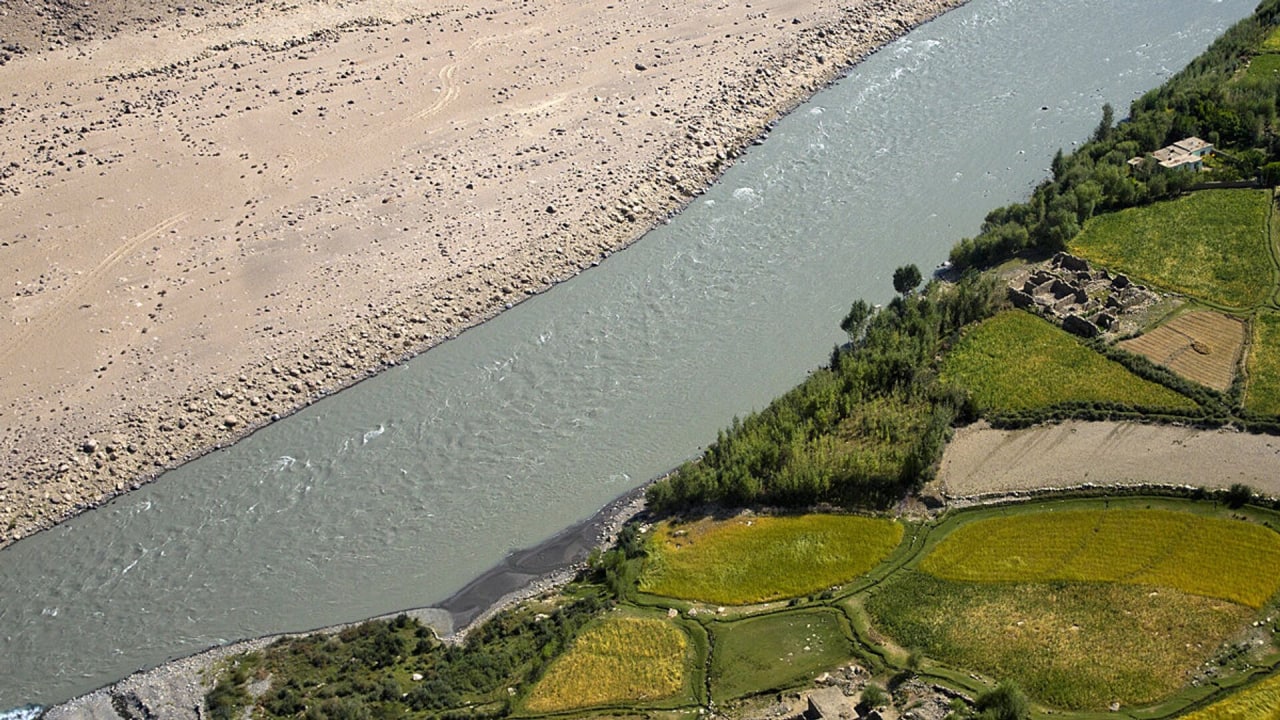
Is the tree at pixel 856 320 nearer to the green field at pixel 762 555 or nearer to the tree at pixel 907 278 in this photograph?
the tree at pixel 907 278

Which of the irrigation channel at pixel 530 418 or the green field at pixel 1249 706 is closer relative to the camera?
the green field at pixel 1249 706

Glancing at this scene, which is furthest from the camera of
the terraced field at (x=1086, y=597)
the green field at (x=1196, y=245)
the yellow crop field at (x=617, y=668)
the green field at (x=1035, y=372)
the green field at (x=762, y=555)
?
the green field at (x=1196, y=245)

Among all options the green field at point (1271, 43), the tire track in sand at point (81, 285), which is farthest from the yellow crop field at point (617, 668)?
the green field at point (1271, 43)

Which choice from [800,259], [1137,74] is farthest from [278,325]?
[1137,74]

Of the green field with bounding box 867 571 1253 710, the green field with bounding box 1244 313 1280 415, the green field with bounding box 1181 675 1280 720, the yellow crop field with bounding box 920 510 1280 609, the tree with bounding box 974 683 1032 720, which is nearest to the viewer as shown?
the green field with bounding box 1181 675 1280 720

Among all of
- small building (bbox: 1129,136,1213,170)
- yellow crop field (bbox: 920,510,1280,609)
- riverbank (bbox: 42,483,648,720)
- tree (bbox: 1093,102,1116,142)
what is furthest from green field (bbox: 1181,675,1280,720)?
tree (bbox: 1093,102,1116,142)

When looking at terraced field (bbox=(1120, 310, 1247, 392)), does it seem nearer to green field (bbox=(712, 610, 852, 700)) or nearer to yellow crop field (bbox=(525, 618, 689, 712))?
green field (bbox=(712, 610, 852, 700))
